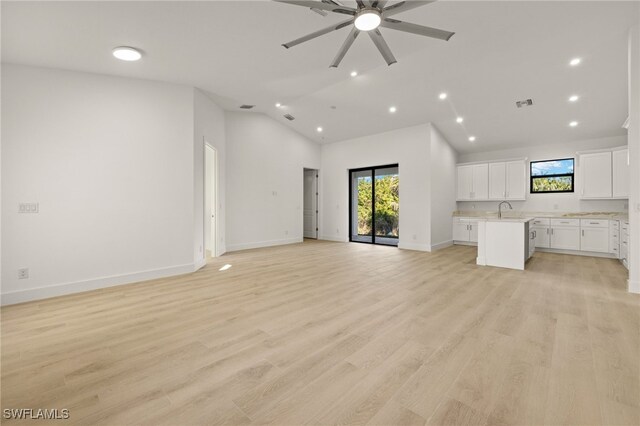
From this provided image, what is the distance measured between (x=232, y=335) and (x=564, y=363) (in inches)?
99.8

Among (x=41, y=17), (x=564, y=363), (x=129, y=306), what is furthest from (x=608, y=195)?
(x=41, y=17)

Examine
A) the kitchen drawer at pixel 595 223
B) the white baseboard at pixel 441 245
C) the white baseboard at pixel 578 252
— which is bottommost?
the white baseboard at pixel 578 252

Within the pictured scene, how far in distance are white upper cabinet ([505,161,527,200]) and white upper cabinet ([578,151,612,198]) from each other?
110 cm

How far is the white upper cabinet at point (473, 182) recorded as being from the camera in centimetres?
777

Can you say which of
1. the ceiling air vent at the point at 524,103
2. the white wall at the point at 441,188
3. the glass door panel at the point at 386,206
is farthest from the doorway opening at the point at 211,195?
the ceiling air vent at the point at 524,103

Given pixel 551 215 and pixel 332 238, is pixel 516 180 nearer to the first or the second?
pixel 551 215

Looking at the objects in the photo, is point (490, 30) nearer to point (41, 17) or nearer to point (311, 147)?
point (41, 17)

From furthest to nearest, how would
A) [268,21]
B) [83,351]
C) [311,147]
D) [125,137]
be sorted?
[311,147]
[125,137]
[268,21]
[83,351]

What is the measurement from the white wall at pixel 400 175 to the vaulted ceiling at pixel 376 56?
3.13 ft

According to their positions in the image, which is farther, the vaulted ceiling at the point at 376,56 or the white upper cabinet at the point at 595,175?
the white upper cabinet at the point at 595,175

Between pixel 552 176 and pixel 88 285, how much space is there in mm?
9878

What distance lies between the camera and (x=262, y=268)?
497 centimetres

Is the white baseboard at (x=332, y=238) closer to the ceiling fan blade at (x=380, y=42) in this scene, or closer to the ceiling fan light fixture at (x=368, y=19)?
the ceiling fan blade at (x=380, y=42)

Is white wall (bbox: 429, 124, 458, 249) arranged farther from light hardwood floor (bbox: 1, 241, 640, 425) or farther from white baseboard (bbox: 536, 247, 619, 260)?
light hardwood floor (bbox: 1, 241, 640, 425)
